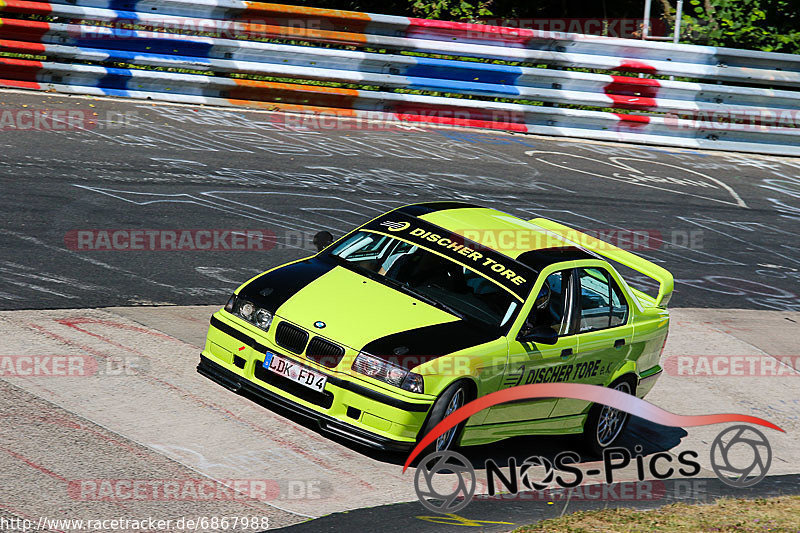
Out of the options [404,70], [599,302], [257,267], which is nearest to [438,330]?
[599,302]

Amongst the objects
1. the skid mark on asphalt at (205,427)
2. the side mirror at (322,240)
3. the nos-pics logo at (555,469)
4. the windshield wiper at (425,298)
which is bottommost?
the nos-pics logo at (555,469)

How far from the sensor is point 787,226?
1482 centimetres

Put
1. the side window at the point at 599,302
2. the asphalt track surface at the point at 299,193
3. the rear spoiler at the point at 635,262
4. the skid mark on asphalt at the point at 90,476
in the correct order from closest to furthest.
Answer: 1. the skid mark on asphalt at the point at 90,476
2. the side window at the point at 599,302
3. the rear spoiler at the point at 635,262
4. the asphalt track surface at the point at 299,193

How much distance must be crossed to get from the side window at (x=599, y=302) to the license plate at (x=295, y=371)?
7.03 ft

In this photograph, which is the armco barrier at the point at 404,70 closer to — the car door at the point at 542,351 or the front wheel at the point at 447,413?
the car door at the point at 542,351

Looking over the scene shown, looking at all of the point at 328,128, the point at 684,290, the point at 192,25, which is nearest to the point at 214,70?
the point at 192,25

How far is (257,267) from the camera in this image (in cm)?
1054

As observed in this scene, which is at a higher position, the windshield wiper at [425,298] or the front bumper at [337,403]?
the windshield wiper at [425,298]

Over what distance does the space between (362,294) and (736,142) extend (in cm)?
1270

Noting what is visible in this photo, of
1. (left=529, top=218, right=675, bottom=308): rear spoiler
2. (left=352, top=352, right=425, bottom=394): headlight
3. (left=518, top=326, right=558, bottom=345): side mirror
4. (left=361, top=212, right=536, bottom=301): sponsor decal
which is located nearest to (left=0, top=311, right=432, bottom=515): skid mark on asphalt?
(left=352, top=352, right=425, bottom=394): headlight

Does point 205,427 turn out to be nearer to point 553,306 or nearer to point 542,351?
point 542,351

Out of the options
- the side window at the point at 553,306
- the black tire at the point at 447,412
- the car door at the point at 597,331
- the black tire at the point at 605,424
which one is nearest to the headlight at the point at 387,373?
the black tire at the point at 447,412

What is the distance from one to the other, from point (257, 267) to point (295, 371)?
402cm

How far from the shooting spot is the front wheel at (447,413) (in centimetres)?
648
